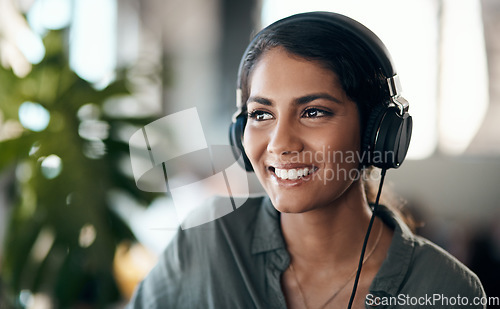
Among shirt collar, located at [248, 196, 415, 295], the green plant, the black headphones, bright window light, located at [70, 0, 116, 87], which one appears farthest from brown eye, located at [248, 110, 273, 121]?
bright window light, located at [70, 0, 116, 87]

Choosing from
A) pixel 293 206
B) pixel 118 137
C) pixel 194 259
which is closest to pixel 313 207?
pixel 293 206

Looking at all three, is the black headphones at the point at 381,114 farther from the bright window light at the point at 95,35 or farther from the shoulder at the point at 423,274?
the bright window light at the point at 95,35

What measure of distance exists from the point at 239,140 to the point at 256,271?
0.23m

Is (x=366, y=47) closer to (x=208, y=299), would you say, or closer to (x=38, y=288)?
(x=208, y=299)

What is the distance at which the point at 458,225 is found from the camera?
2.79 meters

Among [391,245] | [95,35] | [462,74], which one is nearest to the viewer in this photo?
[391,245]

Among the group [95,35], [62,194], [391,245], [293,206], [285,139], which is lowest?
[62,194]

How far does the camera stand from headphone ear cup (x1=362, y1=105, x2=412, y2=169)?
0.71m

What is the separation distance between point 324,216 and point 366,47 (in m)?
0.29

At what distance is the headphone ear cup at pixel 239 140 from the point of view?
2.71ft

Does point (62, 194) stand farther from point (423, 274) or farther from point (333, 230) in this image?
point (423, 274)

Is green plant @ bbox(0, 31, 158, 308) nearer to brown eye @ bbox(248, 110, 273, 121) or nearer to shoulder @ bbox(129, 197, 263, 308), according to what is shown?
shoulder @ bbox(129, 197, 263, 308)

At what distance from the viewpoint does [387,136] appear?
2.34 ft

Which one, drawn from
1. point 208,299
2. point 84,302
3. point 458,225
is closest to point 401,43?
point 458,225
